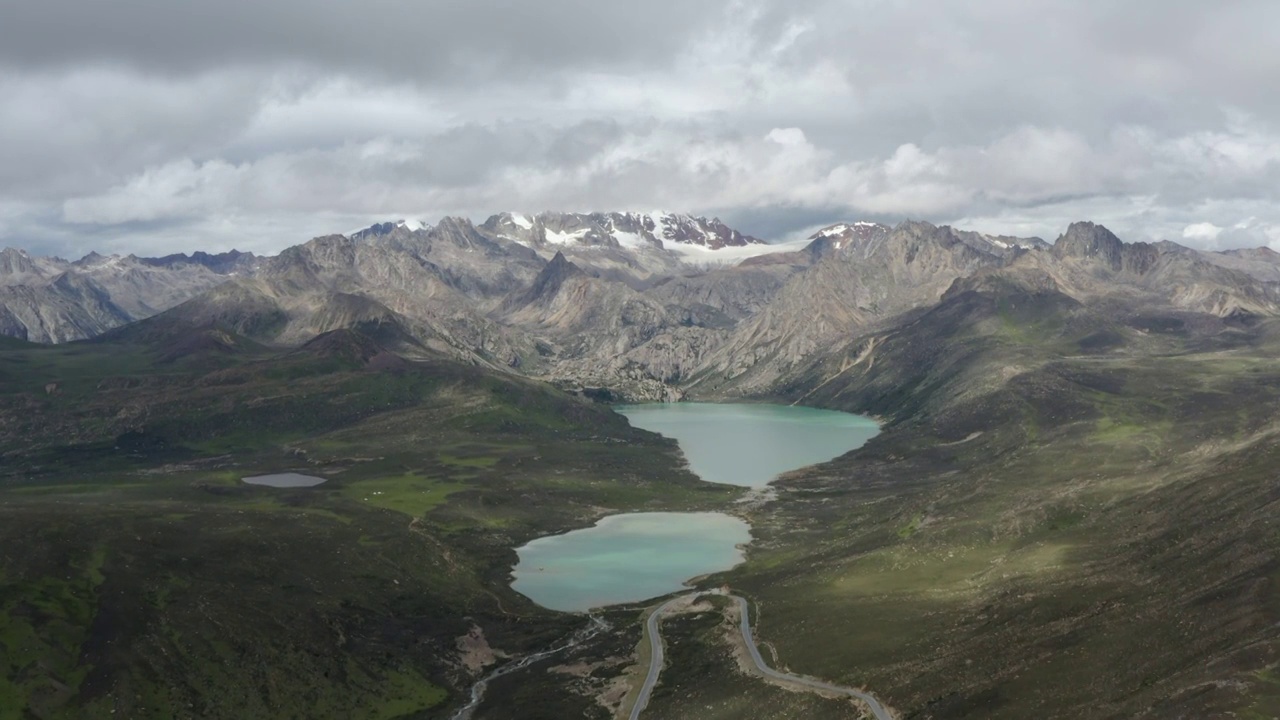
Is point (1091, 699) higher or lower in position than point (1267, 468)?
lower

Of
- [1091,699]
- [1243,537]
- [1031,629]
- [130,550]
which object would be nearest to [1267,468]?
[1243,537]

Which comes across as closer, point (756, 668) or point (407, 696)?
point (756, 668)

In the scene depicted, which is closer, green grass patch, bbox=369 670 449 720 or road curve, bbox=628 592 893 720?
road curve, bbox=628 592 893 720

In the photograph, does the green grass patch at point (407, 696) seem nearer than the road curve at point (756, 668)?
No

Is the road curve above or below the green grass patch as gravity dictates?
above

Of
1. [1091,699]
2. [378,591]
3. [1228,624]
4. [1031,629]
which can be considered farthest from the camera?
[378,591]

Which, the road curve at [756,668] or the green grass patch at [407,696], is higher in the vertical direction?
the road curve at [756,668]

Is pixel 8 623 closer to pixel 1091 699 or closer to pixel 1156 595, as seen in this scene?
pixel 1091 699

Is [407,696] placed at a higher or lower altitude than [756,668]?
lower
